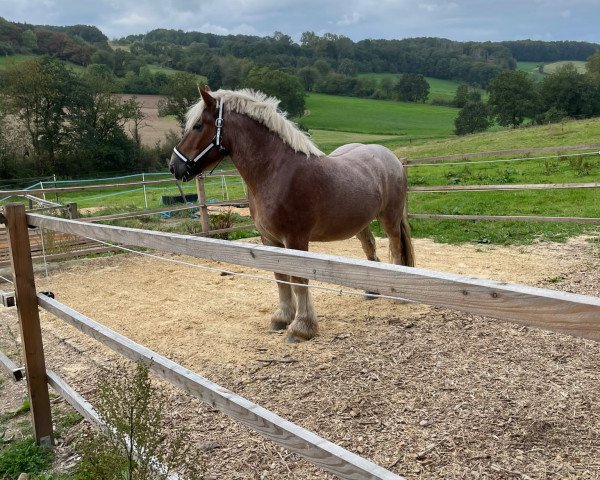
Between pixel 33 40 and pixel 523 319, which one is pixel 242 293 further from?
pixel 33 40

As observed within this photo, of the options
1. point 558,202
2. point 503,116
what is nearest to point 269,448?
point 558,202

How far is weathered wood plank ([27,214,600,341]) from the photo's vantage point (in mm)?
992

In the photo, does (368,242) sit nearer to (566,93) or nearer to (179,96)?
(179,96)

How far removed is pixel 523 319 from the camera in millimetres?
1051

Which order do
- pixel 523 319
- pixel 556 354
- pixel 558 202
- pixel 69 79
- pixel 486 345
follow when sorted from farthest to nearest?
pixel 69 79 → pixel 558 202 → pixel 486 345 → pixel 556 354 → pixel 523 319

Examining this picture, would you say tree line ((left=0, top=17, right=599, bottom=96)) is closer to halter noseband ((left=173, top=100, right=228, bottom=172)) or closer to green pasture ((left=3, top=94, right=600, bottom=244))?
green pasture ((left=3, top=94, right=600, bottom=244))

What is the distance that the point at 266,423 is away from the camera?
1665 millimetres

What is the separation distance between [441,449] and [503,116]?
4152 centimetres

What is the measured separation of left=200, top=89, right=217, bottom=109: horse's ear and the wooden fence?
1917mm

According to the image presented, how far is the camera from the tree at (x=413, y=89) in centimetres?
5872

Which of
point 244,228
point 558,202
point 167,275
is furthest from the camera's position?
point 558,202

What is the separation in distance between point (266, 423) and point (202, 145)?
3.31m

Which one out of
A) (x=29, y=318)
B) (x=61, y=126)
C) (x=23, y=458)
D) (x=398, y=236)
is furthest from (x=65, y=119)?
(x=23, y=458)

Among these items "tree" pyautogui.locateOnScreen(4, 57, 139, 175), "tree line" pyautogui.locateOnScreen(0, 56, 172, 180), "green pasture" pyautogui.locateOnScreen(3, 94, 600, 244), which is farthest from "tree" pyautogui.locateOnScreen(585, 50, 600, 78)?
"tree" pyautogui.locateOnScreen(4, 57, 139, 175)
